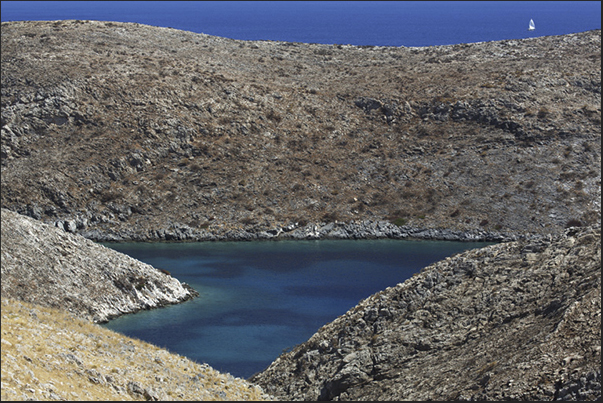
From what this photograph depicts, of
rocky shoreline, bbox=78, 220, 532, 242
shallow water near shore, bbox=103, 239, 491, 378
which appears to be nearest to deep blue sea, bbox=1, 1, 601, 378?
shallow water near shore, bbox=103, 239, 491, 378

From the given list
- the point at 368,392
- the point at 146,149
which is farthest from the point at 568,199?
the point at 368,392

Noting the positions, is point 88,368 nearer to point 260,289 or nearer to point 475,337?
point 475,337

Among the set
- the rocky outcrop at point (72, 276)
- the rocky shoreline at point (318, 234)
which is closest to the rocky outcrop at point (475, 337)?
the rocky outcrop at point (72, 276)

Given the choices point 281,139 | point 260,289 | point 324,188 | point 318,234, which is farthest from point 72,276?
point 281,139

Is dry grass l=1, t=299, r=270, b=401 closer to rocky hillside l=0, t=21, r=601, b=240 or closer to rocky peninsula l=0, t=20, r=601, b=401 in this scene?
rocky peninsula l=0, t=20, r=601, b=401

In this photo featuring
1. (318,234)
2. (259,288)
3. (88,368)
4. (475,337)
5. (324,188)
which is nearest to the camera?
(88,368)
